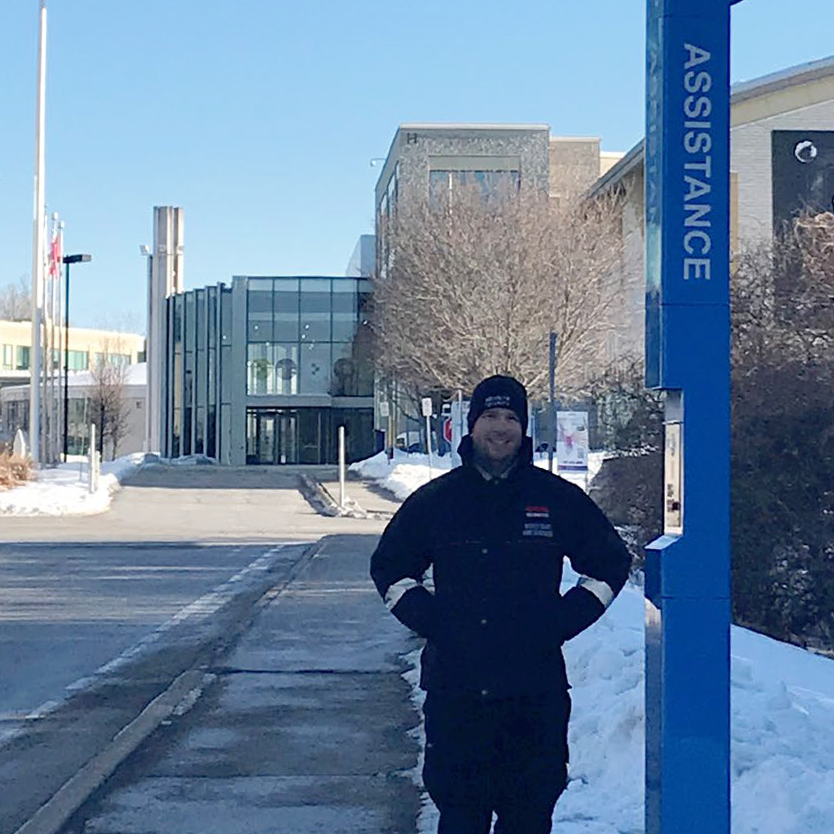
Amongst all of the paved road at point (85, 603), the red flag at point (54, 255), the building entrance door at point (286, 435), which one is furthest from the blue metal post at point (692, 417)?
the building entrance door at point (286, 435)

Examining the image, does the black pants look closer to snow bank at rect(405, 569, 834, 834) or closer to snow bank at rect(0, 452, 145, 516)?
snow bank at rect(405, 569, 834, 834)

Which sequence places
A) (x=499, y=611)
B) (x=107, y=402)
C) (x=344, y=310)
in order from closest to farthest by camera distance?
(x=499, y=611) → (x=344, y=310) → (x=107, y=402)

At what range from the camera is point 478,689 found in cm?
444

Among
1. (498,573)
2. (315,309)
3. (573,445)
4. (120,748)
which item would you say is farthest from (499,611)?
(315,309)

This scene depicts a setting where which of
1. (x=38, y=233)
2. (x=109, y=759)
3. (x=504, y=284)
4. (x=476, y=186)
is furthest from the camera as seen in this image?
(x=476, y=186)

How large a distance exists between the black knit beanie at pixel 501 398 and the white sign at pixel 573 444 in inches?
635

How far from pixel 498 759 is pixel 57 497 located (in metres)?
28.9

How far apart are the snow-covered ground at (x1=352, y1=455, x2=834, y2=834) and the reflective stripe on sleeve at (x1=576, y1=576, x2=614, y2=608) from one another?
1369 millimetres

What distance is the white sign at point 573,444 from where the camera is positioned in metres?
21.1

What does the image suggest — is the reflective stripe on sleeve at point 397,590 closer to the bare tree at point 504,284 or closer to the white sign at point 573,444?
the white sign at point 573,444

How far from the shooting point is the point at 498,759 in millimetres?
4512

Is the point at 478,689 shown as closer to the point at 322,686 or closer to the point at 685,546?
the point at 685,546

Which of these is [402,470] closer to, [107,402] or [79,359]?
[107,402]

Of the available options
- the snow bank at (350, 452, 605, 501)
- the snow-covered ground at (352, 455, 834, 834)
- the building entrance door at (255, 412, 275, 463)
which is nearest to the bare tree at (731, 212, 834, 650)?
the snow-covered ground at (352, 455, 834, 834)
